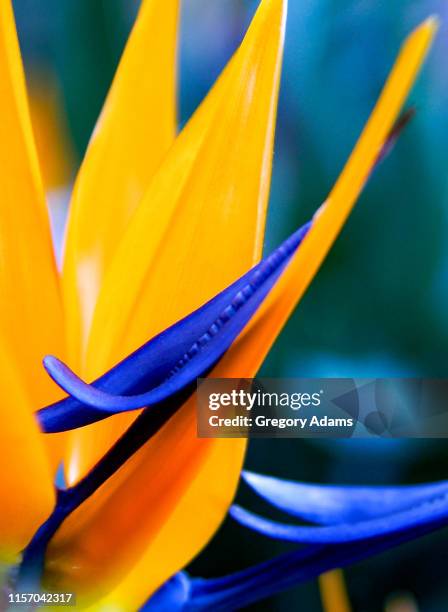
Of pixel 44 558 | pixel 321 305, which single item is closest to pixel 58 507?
pixel 44 558

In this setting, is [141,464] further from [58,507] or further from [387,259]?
[387,259]

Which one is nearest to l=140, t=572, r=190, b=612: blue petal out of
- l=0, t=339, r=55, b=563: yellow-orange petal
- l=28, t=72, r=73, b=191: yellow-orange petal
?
l=0, t=339, r=55, b=563: yellow-orange petal

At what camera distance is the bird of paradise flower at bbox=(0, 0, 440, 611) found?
0.46 m

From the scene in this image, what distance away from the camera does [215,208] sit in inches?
19.3

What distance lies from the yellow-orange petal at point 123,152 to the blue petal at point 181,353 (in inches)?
3.3

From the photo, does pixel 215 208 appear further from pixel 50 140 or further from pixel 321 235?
pixel 50 140

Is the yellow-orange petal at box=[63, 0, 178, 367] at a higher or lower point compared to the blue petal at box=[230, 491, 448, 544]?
higher

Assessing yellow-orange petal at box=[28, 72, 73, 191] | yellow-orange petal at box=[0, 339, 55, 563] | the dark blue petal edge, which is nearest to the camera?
yellow-orange petal at box=[0, 339, 55, 563]

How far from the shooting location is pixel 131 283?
502 mm

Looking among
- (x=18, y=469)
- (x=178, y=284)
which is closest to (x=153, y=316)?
(x=178, y=284)

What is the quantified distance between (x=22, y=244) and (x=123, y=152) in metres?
0.11

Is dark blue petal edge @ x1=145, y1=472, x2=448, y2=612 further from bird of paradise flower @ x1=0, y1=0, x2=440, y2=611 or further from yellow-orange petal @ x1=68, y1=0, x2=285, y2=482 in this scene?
yellow-orange petal @ x1=68, y1=0, x2=285, y2=482

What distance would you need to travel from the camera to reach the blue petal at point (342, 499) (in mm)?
539

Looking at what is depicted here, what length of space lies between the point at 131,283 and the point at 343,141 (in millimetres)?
246
